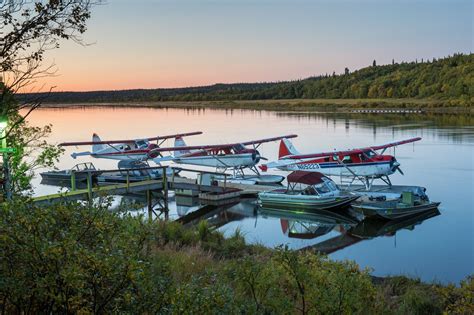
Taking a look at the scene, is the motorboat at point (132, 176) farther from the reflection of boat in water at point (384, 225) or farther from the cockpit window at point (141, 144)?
the reflection of boat in water at point (384, 225)

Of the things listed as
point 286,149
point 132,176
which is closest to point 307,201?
point 286,149

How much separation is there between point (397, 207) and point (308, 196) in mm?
3196

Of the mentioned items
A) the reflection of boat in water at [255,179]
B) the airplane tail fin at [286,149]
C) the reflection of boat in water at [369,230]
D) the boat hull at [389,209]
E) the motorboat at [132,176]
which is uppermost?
the airplane tail fin at [286,149]

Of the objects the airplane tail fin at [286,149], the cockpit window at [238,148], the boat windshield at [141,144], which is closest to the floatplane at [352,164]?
the airplane tail fin at [286,149]

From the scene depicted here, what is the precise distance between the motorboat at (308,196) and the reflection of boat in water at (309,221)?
25cm

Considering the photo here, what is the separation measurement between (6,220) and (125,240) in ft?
2.70

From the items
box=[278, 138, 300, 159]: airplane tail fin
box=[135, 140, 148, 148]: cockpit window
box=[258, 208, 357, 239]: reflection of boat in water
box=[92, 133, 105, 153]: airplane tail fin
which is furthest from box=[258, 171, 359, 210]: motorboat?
box=[92, 133, 105, 153]: airplane tail fin

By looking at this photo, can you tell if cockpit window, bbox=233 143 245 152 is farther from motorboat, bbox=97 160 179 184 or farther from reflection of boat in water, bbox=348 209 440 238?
reflection of boat in water, bbox=348 209 440 238

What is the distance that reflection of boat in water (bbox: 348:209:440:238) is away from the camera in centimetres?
1641

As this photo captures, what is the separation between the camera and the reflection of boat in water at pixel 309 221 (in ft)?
55.3

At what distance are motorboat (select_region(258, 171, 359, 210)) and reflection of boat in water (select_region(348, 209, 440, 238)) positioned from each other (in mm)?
1391

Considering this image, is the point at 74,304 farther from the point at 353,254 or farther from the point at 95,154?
the point at 95,154

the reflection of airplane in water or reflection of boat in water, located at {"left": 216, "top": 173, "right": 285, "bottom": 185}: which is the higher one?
reflection of boat in water, located at {"left": 216, "top": 173, "right": 285, "bottom": 185}

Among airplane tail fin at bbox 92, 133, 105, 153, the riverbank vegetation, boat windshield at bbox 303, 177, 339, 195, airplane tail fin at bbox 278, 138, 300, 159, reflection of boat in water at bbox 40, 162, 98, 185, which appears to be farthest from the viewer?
airplane tail fin at bbox 92, 133, 105, 153
